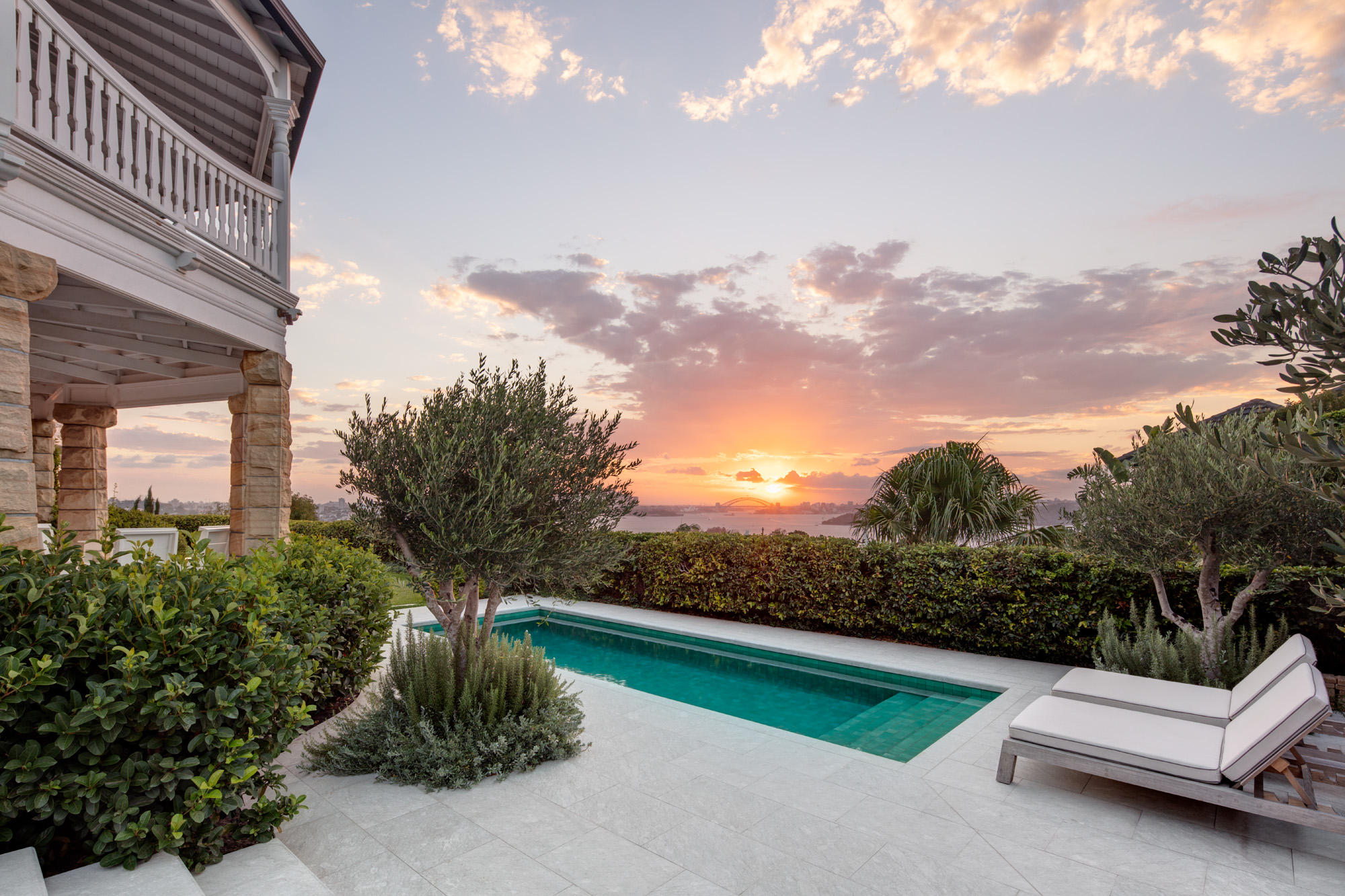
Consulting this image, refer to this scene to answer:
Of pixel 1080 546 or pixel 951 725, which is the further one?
pixel 1080 546

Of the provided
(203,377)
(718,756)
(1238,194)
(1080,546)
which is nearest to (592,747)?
(718,756)

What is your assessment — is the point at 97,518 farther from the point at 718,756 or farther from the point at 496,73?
the point at 718,756

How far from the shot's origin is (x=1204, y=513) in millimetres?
5000

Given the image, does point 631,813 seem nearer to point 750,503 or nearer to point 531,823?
point 531,823

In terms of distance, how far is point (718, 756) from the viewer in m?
4.48

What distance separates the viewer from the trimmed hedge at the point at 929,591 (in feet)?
20.9

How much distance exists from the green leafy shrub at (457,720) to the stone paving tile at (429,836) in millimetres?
402

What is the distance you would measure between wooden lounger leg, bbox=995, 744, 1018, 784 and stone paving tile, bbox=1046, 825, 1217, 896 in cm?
55

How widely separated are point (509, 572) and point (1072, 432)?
11.2 metres

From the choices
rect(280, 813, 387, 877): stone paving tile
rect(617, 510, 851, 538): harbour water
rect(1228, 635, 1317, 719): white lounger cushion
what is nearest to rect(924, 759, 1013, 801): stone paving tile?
rect(1228, 635, 1317, 719): white lounger cushion

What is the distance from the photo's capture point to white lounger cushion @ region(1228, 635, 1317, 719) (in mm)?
4031

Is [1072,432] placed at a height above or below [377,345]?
below

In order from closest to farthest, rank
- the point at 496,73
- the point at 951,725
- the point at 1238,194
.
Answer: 1. the point at 951,725
2. the point at 1238,194
3. the point at 496,73

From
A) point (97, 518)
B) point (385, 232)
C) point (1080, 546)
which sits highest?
point (385, 232)
